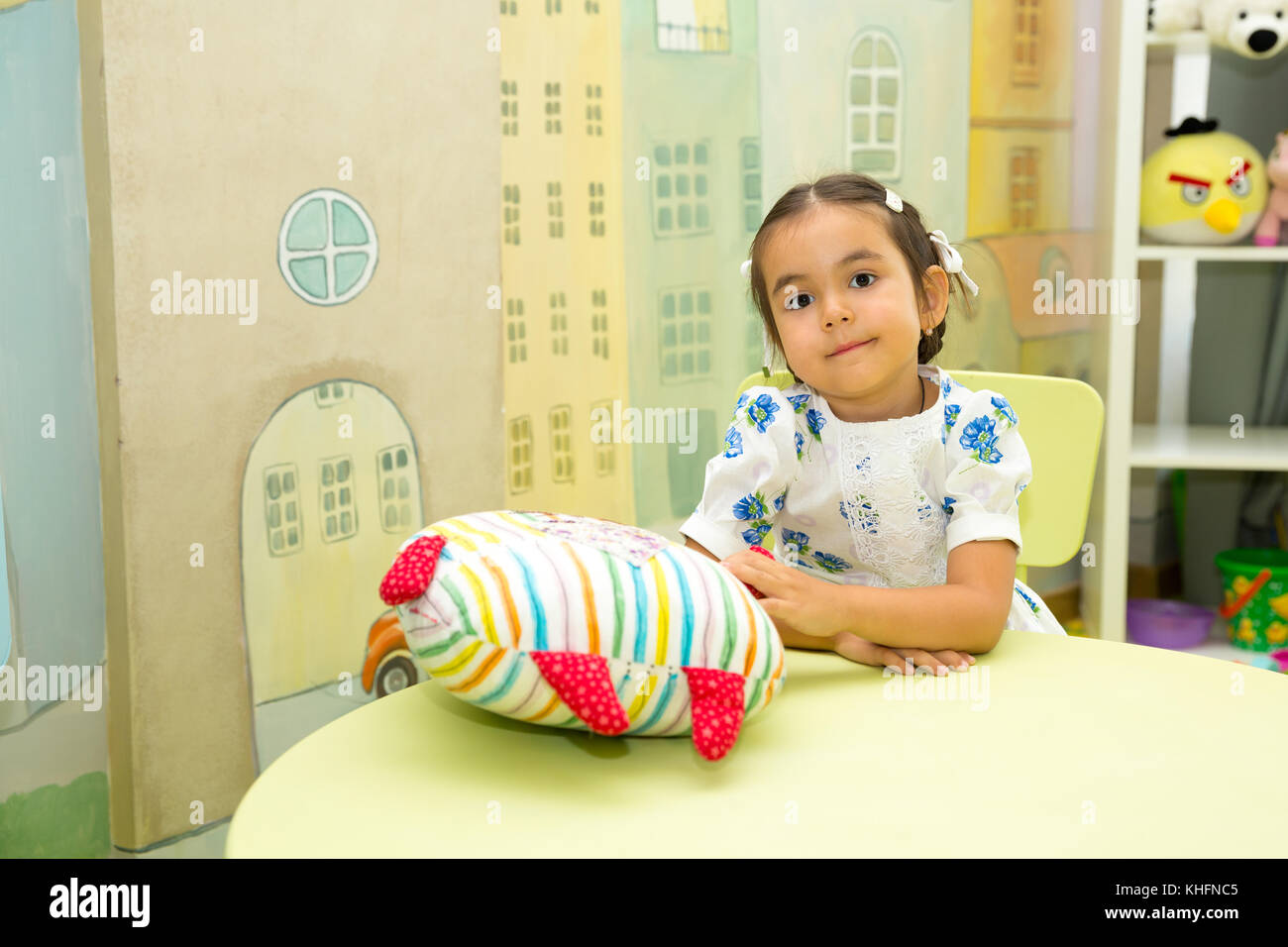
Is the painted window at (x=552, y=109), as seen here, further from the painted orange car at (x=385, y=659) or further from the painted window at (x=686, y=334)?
the painted orange car at (x=385, y=659)

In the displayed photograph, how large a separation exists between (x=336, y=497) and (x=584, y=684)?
0.89m

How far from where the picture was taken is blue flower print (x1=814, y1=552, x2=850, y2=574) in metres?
1.07

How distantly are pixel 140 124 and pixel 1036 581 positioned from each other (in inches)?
71.7

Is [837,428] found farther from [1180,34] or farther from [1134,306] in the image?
[1180,34]

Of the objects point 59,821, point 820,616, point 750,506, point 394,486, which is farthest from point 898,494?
point 59,821

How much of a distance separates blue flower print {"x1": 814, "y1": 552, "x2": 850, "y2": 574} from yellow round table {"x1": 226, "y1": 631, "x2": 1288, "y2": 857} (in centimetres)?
30

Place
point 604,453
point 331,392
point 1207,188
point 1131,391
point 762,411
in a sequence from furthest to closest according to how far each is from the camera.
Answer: point 1131,391
point 1207,188
point 604,453
point 331,392
point 762,411

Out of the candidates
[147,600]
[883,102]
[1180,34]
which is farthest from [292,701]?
[1180,34]

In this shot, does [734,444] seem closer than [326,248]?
Yes

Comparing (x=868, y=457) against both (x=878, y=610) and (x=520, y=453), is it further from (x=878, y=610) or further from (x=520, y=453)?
(x=520, y=453)

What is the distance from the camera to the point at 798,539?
1081 mm

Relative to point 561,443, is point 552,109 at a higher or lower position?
higher

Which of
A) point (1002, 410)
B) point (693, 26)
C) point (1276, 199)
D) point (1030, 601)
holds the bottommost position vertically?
point (1030, 601)

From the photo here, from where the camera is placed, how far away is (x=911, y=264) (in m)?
1.00
